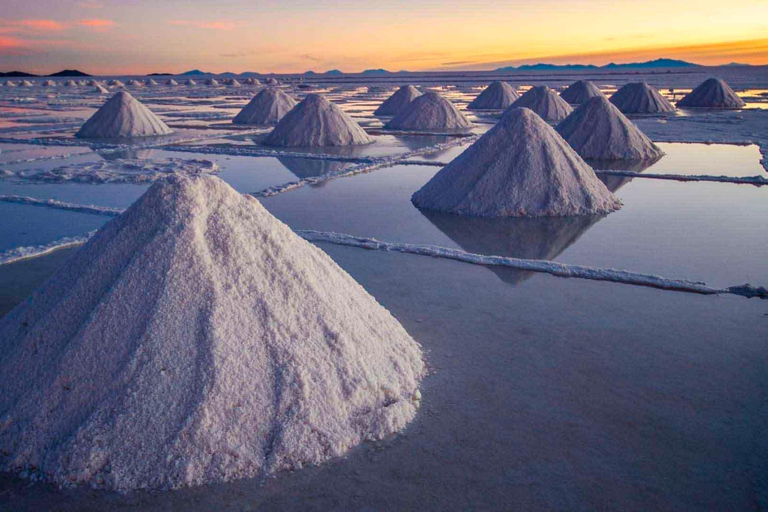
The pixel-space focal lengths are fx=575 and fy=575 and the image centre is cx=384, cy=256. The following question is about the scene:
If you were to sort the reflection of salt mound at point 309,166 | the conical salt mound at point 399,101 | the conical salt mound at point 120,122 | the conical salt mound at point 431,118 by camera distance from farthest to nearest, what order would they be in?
1. the conical salt mound at point 399,101
2. the conical salt mound at point 431,118
3. the conical salt mound at point 120,122
4. the reflection of salt mound at point 309,166

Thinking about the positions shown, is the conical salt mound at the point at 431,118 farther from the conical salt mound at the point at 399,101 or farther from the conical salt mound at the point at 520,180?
the conical salt mound at the point at 520,180

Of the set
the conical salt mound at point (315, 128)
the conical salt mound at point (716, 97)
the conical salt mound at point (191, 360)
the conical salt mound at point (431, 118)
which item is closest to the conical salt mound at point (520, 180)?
the conical salt mound at point (191, 360)

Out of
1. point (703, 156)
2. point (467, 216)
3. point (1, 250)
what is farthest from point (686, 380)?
point (703, 156)

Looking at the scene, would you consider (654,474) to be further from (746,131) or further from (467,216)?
(746,131)

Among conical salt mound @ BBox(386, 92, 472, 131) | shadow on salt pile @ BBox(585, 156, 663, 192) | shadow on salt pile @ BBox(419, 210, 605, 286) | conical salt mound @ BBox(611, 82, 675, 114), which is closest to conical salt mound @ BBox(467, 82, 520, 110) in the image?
conical salt mound @ BBox(611, 82, 675, 114)

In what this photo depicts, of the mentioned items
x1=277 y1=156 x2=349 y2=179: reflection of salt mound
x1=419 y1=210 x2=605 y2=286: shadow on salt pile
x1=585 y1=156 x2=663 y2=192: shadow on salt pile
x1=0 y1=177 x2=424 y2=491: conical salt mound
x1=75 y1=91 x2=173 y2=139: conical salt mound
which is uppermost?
x1=75 y1=91 x2=173 y2=139: conical salt mound

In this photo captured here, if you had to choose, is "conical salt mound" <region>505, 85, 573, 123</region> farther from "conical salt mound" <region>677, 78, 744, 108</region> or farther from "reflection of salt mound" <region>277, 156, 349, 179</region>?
"reflection of salt mound" <region>277, 156, 349, 179</region>
